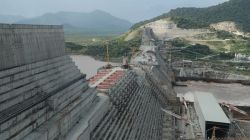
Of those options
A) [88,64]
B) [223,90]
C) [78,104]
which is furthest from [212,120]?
[88,64]

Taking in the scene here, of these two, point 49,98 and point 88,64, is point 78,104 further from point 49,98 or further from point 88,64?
point 88,64

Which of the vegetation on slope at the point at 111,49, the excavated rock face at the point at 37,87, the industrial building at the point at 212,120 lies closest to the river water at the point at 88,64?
the vegetation on slope at the point at 111,49

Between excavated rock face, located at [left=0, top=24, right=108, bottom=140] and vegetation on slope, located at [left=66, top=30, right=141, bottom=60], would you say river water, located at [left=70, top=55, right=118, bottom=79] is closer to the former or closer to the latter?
vegetation on slope, located at [left=66, top=30, right=141, bottom=60]

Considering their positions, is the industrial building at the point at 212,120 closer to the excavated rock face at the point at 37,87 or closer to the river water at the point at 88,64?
the excavated rock face at the point at 37,87

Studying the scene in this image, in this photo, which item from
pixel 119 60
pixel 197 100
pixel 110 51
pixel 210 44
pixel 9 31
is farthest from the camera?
pixel 210 44

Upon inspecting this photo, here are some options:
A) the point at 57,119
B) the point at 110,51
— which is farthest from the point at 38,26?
the point at 110,51

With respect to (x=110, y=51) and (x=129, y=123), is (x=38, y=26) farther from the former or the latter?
(x=110, y=51)
